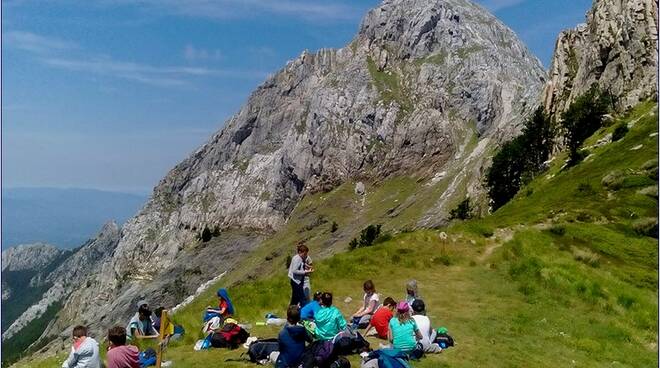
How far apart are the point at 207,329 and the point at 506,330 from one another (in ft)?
41.5

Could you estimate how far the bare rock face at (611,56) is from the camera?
93500 mm

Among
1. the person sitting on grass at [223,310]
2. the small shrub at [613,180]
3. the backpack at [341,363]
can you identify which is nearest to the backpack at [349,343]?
the backpack at [341,363]

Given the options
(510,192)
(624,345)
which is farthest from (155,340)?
(510,192)

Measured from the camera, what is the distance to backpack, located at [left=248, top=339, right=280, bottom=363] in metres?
17.9

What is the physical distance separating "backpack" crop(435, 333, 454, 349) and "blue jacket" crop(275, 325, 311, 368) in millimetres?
6329

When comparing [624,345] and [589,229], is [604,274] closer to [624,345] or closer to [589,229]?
[589,229]

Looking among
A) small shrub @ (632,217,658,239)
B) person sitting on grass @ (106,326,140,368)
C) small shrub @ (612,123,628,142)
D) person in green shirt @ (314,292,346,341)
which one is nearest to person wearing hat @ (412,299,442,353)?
person in green shirt @ (314,292,346,341)

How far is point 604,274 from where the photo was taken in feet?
102

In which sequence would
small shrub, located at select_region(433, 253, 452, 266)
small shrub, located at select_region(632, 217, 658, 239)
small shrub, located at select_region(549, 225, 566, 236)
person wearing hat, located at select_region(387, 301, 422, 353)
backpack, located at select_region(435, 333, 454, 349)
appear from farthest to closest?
1. small shrub, located at select_region(632, 217, 658, 239)
2. small shrub, located at select_region(549, 225, 566, 236)
3. small shrub, located at select_region(433, 253, 452, 266)
4. backpack, located at select_region(435, 333, 454, 349)
5. person wearing hat, located at select_region(387, 301, 422, 353)

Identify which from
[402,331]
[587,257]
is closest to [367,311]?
[402,331]

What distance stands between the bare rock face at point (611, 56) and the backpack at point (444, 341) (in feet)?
260

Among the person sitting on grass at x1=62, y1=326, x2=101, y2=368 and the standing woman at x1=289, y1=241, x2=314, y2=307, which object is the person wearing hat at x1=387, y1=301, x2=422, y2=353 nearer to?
the standing woman at x1=289, y1=241, x2=314, y2=307

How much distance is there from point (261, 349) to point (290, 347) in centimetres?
219

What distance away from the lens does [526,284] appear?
29359mm
